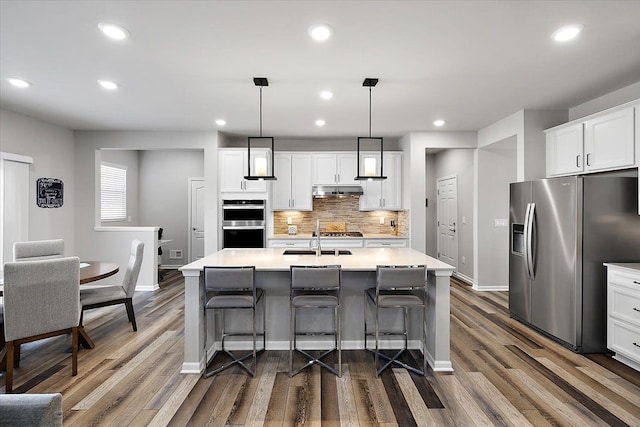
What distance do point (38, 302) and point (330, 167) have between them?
175 inches

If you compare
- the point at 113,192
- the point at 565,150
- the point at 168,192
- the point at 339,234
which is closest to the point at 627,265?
the point at 565,150

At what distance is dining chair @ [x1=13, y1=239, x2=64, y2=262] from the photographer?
150 inches

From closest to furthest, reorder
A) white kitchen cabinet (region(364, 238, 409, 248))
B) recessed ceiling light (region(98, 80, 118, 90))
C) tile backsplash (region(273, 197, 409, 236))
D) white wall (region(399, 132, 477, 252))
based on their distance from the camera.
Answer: recessed ceiling light (region(98, 80, 118, 90)), white wall (region(399, 132, 477, 252)), white kitchen cabinet (region(364, 238, 409, 248)), tile backsplash (region(273, 197, 409, 236))

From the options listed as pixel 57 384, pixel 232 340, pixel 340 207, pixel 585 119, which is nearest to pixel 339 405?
pixel 232 340

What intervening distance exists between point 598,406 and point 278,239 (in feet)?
14.6

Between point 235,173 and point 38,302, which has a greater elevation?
point 235,173

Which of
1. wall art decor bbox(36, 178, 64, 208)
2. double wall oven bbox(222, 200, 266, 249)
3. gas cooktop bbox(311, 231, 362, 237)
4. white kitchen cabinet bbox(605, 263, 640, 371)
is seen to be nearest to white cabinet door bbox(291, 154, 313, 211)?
gas cooktop bbox(311, 231, 362, 237)

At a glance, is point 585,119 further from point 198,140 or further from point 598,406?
point 198,140

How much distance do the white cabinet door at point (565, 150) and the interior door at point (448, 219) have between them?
2429 millimetres

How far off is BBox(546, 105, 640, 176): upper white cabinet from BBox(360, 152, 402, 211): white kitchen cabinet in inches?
90.4

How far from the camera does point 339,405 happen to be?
97.3 inches

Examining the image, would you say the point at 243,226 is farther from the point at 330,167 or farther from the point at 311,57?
the point at 311,57

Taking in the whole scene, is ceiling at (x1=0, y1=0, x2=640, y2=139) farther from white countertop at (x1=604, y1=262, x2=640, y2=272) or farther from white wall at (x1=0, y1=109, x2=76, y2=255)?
white countertop at (x1=604, y1=262, x2=640, y2=272)

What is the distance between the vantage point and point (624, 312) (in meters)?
3.10
